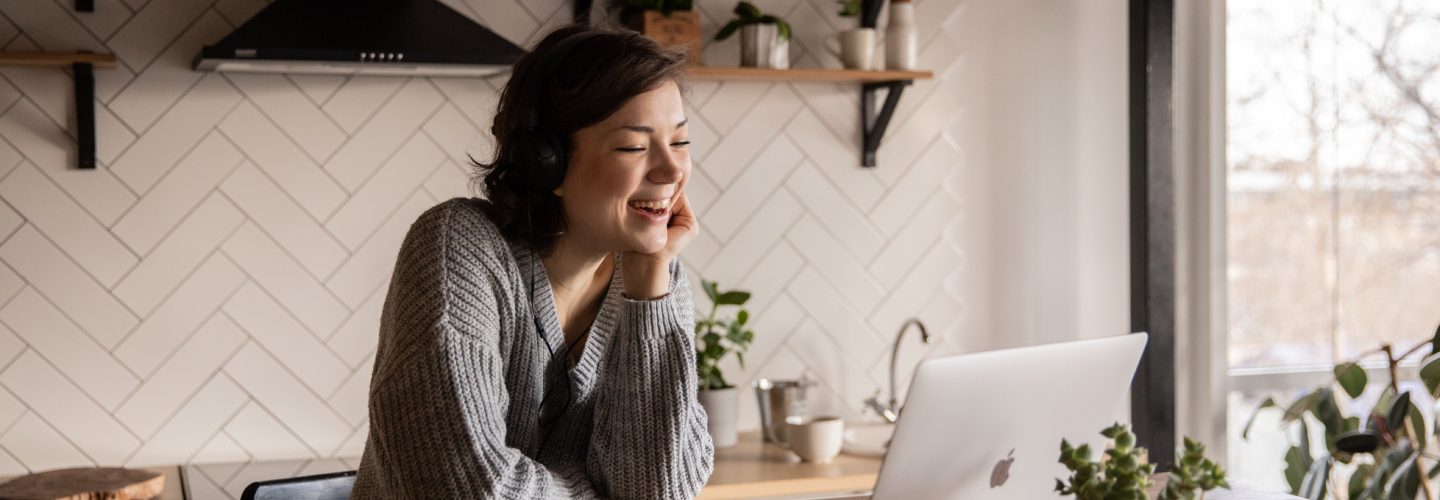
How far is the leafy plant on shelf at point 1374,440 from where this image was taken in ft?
7.86

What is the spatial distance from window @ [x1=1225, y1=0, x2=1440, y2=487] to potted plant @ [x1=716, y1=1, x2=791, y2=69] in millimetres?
1069

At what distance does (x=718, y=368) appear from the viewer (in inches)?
106

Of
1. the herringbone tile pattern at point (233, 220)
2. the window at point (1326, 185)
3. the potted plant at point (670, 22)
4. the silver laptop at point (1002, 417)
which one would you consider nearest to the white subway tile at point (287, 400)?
the herringbone tile pattern at point (233, 220)

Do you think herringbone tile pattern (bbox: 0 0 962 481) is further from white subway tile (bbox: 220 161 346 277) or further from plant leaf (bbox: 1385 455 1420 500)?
plant leaf (bbox: 1385 455 1420 500)

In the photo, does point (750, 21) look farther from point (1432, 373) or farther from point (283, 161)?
point (1432, 373)

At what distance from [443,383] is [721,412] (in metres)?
1.42

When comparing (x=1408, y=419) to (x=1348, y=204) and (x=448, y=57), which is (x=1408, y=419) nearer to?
(x=1348, y=204)

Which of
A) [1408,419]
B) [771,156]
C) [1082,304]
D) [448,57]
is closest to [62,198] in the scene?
[448,57]

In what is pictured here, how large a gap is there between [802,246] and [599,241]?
5.02 ft

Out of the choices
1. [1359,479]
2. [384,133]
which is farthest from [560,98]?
[1359,479]

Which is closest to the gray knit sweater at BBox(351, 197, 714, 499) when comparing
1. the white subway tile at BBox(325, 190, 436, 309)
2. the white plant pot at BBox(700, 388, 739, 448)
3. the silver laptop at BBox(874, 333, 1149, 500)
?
the silver laptop at BBox(874, 333, 1149, 500)

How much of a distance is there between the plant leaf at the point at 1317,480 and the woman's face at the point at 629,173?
5.72 ft

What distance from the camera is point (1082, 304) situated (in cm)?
305

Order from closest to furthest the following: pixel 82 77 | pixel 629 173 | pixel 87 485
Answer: pixel 629 173, pixel 87 485, pixel 82 77
